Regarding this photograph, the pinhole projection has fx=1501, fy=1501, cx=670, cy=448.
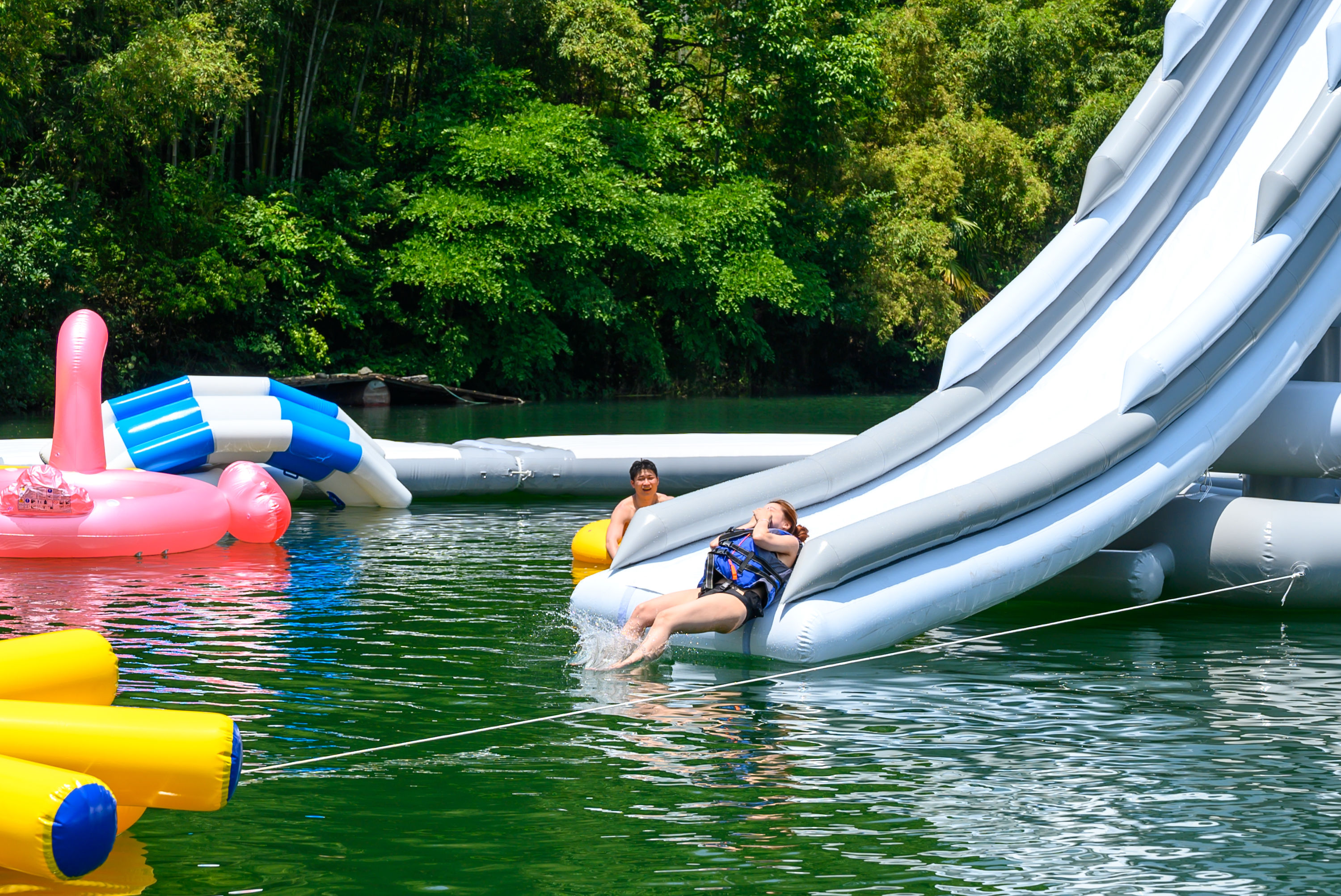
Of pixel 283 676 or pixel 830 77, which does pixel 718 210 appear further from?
pixel 283 676

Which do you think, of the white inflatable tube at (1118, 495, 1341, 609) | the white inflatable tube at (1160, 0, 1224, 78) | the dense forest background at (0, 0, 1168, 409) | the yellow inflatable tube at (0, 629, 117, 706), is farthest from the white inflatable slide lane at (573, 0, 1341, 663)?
the dense forest background at (0, 0, 1168, 409)

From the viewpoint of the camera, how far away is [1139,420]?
7449 millimetres

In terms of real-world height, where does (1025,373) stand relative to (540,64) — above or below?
below

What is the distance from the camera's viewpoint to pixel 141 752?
3.88 metres

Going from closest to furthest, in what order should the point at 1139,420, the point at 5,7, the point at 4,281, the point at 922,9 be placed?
1. the point at 1139,420
2. the point at 5,7
3. the point at 4,281
4. the point at 922,9

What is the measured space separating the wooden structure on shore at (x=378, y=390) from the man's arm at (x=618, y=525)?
618 inches

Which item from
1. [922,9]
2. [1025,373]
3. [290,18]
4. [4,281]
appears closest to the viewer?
[1025,373]

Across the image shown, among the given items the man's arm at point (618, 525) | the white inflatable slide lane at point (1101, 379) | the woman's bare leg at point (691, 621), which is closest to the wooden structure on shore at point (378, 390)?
the man's arm at point (618, 525)

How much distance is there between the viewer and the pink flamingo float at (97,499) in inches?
360

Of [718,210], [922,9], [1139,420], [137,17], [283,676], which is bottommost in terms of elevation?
[283,676]

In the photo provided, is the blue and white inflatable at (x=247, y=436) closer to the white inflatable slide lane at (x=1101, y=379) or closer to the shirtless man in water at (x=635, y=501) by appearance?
the shirtless man in water at (x=635, y=501)

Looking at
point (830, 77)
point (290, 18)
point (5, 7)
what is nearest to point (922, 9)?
point (830, 77)

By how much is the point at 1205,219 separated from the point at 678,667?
4.59m

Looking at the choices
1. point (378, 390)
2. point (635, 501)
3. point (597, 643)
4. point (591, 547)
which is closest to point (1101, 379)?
A: point (635, 501)
